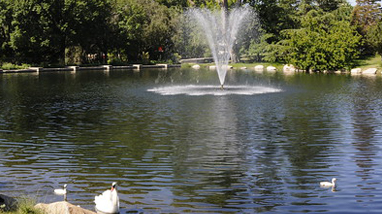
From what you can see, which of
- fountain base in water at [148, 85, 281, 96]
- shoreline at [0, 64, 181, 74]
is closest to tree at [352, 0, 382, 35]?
shoreline at [0, 64, 181, 74]

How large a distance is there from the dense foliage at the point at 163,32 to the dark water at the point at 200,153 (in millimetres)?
35296

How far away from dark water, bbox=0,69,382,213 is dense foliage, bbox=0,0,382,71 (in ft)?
116

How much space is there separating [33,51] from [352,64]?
47177mm

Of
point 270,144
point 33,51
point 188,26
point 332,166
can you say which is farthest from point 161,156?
point 188,26

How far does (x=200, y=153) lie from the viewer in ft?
57.9

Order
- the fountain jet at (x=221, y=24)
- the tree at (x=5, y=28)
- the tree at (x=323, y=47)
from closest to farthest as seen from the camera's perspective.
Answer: the tree at (x=323, y=47) < the tree at (x=5, y=28) < the fountain jet at (x=221, y=24)

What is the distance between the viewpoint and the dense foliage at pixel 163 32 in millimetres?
66938

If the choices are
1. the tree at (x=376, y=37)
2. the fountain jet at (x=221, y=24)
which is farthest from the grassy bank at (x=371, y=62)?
the fountain jet at (x=221, y=24)

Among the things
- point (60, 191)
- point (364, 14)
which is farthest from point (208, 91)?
point (364, 14)

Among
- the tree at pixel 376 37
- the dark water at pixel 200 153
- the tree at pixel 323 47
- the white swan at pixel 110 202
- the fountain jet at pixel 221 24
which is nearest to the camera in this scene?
the white swan at pixel 110 202

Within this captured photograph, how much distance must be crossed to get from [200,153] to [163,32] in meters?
69.5

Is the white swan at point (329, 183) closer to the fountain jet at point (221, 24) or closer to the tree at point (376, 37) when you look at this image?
the tree at point (376, 37)

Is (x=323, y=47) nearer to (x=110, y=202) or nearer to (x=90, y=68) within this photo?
Result: (x=90, y=68)

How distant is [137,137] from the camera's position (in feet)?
68.2
